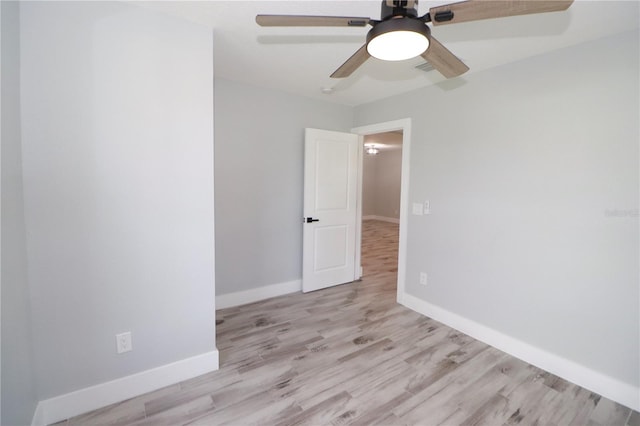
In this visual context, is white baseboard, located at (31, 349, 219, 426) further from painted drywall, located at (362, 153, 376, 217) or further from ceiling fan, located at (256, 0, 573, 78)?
painted drywall, located at (362, 153, 376, 217)

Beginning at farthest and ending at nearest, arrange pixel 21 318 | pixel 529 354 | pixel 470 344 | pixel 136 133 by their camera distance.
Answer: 1. pixel 470 344
2. pixel 529 354
3. pixel 136 133
4. pixel 21 318

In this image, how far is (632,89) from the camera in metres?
1.84

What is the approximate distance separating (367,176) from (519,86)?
8.35 metres

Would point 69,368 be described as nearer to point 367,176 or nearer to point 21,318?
point 21,318

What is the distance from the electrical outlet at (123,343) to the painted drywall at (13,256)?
1.26ft

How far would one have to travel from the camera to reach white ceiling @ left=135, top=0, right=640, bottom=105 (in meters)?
1.71

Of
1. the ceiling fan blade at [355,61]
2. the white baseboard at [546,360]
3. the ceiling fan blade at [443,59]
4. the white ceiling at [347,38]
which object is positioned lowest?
the white baseboard at [546,360]

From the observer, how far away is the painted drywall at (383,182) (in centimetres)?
980

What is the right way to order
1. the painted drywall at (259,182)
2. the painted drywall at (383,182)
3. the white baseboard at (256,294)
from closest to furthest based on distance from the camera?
the painted drywall at (259,182) < the white baseboard at (256,294) < the painted drywall at (383,182)

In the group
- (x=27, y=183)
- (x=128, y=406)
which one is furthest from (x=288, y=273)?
(x=27, y=183)

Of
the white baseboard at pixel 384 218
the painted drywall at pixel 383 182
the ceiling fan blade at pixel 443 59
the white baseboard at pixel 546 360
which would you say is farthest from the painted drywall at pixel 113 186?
the white baseboard at pixel 384 218

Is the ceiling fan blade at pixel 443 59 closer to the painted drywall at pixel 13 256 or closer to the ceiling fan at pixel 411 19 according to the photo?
the ceiling fan at pixel 411 19

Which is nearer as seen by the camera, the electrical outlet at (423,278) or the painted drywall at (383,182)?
the electrical outlet at (423,278)

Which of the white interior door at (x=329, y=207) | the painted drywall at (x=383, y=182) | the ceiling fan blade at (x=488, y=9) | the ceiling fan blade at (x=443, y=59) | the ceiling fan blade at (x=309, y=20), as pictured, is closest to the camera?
the ceiling fan blade at (x=488, y=9)
